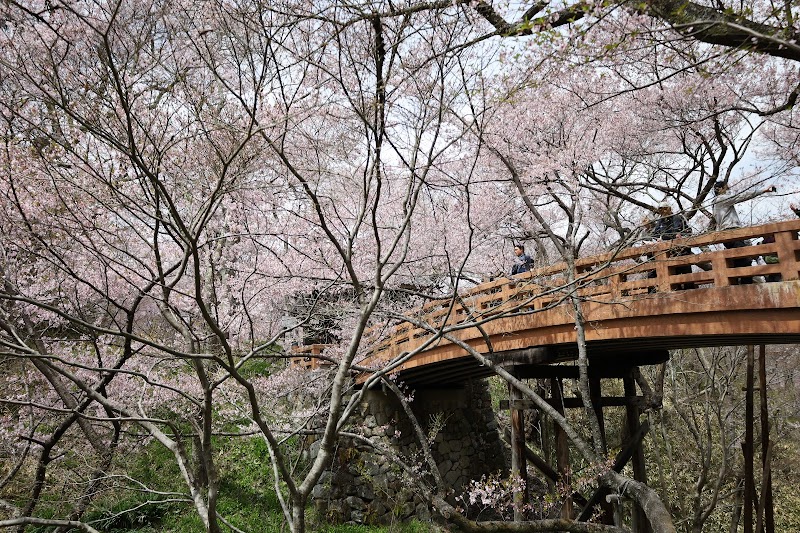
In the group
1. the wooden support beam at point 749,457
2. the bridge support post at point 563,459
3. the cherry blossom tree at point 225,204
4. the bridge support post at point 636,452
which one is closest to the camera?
the cherry blossom tree at point 225,204

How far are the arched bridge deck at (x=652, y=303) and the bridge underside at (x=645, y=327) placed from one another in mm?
11

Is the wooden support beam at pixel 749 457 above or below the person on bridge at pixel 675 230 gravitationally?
below

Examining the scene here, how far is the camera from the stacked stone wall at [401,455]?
11.3 meters

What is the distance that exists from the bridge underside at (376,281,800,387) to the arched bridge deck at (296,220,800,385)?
0.01 m

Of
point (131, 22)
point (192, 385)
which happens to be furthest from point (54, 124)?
point (192, 385)

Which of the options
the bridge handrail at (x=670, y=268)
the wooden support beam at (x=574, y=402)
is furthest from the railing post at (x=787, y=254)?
the wooden support beam at (x=574, y=402)

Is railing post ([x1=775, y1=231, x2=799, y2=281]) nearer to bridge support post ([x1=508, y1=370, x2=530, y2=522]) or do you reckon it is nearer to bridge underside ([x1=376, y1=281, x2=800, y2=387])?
bridge underside ([x1=376, y1=281, x2=800, y2=387])

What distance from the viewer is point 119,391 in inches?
339

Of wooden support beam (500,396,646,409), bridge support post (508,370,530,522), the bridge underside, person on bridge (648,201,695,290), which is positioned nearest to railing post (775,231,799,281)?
the bridge underside

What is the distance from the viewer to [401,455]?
12016mm

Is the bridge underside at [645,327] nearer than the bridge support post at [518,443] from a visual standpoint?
Yes

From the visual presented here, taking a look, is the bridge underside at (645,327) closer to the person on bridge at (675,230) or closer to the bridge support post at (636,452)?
the person on bridge at (675,230)

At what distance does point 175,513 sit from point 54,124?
7.69 m

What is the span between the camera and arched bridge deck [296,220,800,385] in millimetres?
5535
